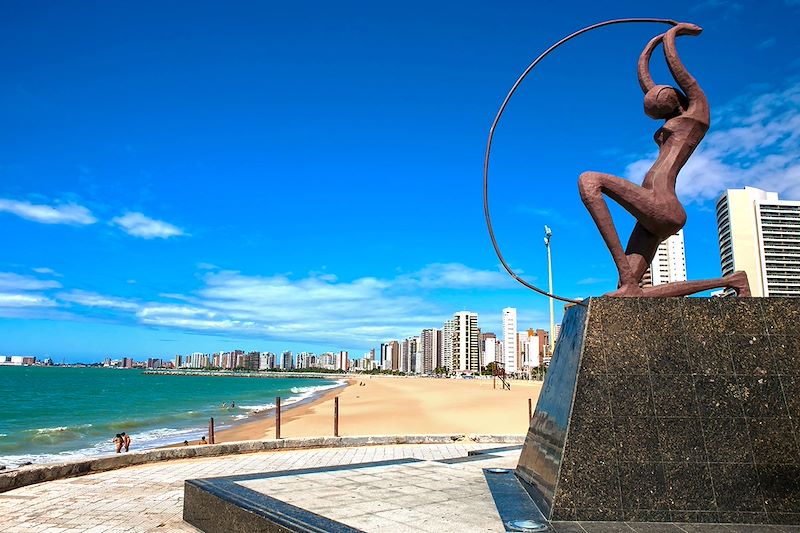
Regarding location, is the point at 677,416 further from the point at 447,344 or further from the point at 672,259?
the point at 447,344

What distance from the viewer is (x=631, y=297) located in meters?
6.25

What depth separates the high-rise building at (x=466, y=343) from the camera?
512 feet

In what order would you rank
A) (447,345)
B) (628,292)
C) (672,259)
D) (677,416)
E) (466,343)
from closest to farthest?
(677,416), (628,292), (672,259), (466,343), (447,345)

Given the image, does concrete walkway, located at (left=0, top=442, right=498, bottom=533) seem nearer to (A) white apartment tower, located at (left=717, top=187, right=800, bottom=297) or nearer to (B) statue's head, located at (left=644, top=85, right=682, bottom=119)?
(B) statue's head, located at (left=644, top=85, right=682, bottom=119)

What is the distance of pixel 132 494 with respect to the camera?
8484 mm

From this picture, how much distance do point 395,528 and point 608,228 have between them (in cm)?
419

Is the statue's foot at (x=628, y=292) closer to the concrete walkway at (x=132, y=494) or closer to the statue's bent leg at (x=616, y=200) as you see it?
the statue's bent leg at (x=616, y=200)

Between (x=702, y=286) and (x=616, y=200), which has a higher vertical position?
(x=616, y=200)

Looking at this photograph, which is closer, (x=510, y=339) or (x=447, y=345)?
(x=510, y=339)

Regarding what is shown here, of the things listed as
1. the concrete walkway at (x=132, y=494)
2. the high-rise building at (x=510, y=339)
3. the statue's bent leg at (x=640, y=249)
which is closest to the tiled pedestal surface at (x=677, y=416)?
the statue's bent leg at (x=640, y=249)

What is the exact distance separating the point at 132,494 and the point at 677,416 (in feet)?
24.7

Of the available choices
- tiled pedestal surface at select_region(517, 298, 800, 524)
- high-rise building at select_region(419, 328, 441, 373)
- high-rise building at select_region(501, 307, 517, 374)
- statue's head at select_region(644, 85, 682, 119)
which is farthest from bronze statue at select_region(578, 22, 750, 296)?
high-rise building at select_region(419, 328, 441, 373)

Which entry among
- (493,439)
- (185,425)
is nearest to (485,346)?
(185,425)

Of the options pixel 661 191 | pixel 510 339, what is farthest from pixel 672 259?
pixel 510 339
